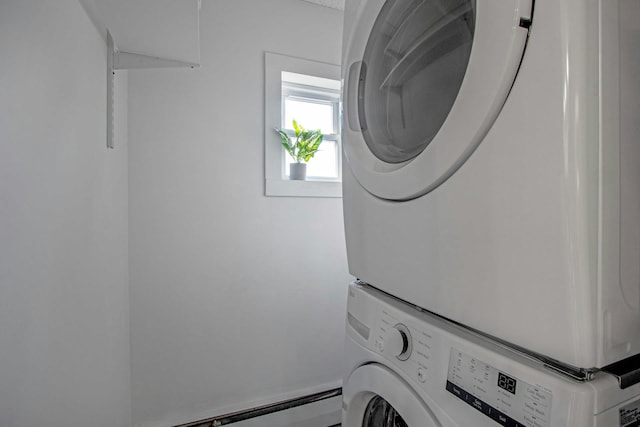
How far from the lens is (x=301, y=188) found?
1.73 m

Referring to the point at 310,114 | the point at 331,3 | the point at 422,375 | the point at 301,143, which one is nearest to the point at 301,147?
the point at 301,143

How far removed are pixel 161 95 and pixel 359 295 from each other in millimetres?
1242

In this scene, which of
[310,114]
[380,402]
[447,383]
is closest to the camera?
[447,383]

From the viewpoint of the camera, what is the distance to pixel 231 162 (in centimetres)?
161

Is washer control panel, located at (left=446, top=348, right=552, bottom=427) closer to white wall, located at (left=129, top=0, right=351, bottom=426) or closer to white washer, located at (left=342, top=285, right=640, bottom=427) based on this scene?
white washer, located at (left=342, top=285, right=640, bottom=427)

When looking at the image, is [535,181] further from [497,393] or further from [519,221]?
[497,393]

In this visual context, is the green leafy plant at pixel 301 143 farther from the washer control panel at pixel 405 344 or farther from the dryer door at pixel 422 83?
the washer control panel at pixel 405 344

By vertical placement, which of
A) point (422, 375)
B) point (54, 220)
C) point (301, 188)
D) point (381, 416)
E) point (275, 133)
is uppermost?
point (275, 133)

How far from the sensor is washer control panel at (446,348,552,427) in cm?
45

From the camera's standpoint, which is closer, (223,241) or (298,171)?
(223,241)

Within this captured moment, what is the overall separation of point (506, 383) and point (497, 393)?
0.02 metres

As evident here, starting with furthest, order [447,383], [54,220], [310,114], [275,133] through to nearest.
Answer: [310,114] < [275,133] < [54,220] < [447,383]

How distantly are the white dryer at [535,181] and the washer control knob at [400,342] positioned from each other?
0.07m

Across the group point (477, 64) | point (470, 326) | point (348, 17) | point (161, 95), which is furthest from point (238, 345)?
point (477, 64)
